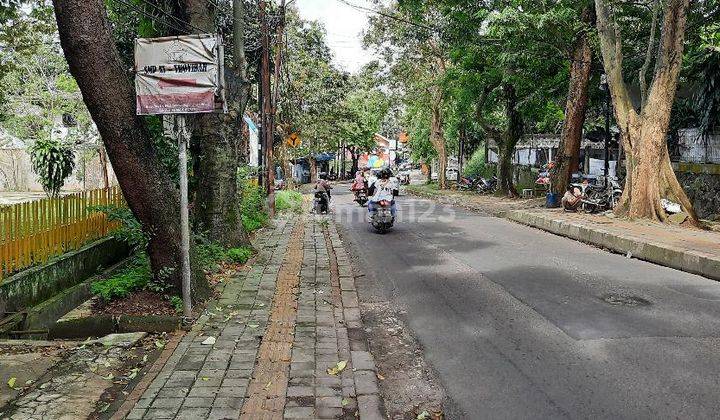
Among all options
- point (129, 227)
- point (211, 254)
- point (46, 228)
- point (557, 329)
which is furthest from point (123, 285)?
point (557, 329)

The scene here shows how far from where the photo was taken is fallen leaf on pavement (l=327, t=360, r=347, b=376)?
4.82 meters

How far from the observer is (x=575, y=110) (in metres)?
18.2

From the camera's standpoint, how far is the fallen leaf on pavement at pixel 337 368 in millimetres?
4816

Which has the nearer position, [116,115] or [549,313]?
[116,115]

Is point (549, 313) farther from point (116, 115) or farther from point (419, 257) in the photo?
point (116, 115)

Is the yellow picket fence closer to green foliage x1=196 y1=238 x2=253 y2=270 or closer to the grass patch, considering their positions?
green foliage x1=196 y1=238 x2=253 y2=270

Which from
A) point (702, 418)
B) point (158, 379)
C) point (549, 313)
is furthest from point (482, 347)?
point (158, 379)

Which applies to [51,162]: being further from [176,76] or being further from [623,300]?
[623,300]

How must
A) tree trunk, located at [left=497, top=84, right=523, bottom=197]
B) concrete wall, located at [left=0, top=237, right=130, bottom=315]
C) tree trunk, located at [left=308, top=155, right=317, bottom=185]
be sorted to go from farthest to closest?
tree trunk, located at [left=308, top=155, right=317, bottom=185], tree trunk, located at [left=497, top=84, right=523, bottom=197], concrete wall, located at [left=0, top=237, right=130, bottom=315]

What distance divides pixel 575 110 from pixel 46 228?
16.0 meters

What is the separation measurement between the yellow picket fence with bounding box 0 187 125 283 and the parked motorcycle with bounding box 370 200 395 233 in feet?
21.9

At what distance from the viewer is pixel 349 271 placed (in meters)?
9.21

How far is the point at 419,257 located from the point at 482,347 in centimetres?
506

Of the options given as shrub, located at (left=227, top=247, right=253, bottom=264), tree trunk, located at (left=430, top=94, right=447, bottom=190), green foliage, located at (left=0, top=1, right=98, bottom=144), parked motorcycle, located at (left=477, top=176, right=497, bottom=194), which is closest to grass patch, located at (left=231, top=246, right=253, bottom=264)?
shrub, located at (left=227, top=247, right=253, bottom=264)
